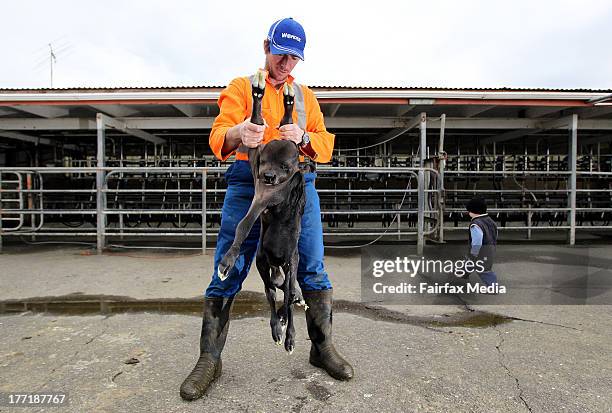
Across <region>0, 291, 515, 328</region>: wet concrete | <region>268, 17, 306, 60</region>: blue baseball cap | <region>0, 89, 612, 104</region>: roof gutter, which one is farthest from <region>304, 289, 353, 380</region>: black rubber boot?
<region>0, 89, 612, 104</region>: roof gutter

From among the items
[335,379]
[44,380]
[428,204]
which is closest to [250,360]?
[335,379]

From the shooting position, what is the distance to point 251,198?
6.66ft

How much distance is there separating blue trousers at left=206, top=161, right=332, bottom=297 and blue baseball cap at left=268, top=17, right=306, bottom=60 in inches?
21.9

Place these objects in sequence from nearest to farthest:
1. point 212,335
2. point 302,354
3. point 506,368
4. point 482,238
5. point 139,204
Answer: point 212,335 < point 506,368 < point 302,354 < point 482,238 < point 139,204

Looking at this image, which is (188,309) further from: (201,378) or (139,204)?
(139,204)

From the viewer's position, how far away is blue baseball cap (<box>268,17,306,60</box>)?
5.57 feet

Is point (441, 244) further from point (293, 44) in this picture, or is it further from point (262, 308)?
point (293, 44)

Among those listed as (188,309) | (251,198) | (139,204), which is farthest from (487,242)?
(139,204)

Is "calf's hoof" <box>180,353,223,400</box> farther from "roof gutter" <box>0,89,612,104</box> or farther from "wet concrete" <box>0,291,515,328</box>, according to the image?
"roof gutter" <box>0,89,612,104</box>

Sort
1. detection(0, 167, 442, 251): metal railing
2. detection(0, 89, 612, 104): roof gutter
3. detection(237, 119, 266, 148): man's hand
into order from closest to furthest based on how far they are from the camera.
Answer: detection(237, 119, 266, 148): man's hand, detection(0, 167, 442, 251): metal railing, detection(0, 89, 612, 104): roof gutter

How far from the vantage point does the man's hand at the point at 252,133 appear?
5.04 feet

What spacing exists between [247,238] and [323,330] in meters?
0.63

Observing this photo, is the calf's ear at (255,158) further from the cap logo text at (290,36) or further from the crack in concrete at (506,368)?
the crack in concrete at (506,368)

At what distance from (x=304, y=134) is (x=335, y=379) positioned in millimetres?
1253
